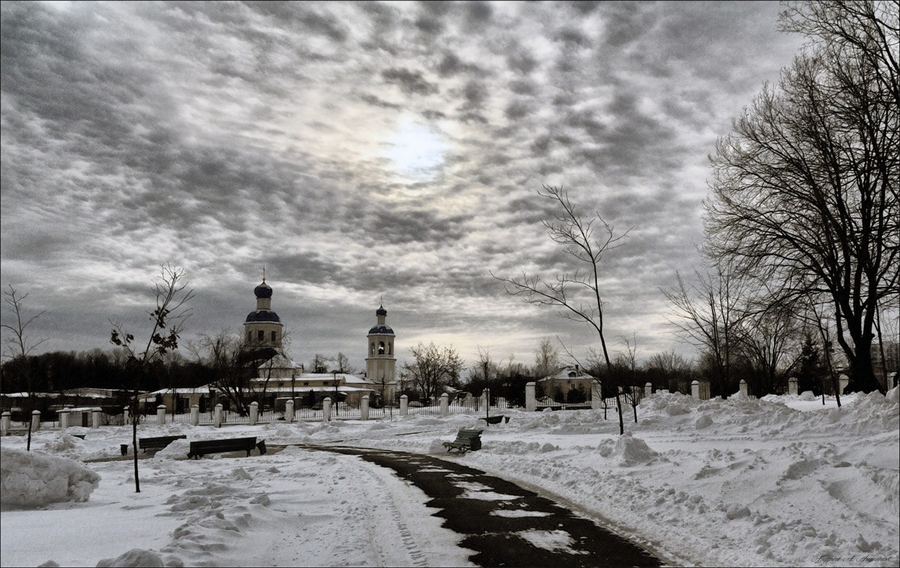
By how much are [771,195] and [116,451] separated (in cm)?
2566

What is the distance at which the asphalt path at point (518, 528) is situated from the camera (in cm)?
745

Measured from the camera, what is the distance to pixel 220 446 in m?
20.7

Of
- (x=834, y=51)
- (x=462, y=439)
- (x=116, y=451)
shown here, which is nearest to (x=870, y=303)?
(x=834, y=51)

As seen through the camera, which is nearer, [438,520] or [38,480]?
[38,480]

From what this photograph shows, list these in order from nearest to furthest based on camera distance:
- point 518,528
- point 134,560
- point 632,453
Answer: point 134,560 < point 518,528 < point 632,453

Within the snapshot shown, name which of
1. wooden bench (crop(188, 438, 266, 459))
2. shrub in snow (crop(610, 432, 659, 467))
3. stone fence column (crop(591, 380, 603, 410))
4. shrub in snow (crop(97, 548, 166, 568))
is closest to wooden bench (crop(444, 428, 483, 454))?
wooden bench (crop(188, 438, 266, 459))

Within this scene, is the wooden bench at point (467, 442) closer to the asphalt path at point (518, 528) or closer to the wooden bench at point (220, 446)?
the asphalt path at point (518, 528)

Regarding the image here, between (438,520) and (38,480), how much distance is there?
5.51 meters

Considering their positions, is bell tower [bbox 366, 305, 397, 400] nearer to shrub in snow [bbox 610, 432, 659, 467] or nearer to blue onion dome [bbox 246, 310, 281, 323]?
blue onion dome [bbox 246, 310, 281, 323]

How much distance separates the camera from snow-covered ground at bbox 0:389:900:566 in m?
7.17

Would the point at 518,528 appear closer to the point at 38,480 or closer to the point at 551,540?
the point at 551,540

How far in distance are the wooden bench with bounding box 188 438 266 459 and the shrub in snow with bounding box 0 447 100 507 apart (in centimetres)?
1079

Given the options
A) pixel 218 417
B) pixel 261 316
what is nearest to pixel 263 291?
pixel 261 316

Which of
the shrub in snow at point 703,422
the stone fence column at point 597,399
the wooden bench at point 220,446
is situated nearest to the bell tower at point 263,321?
the stone fence column at point 597,399
